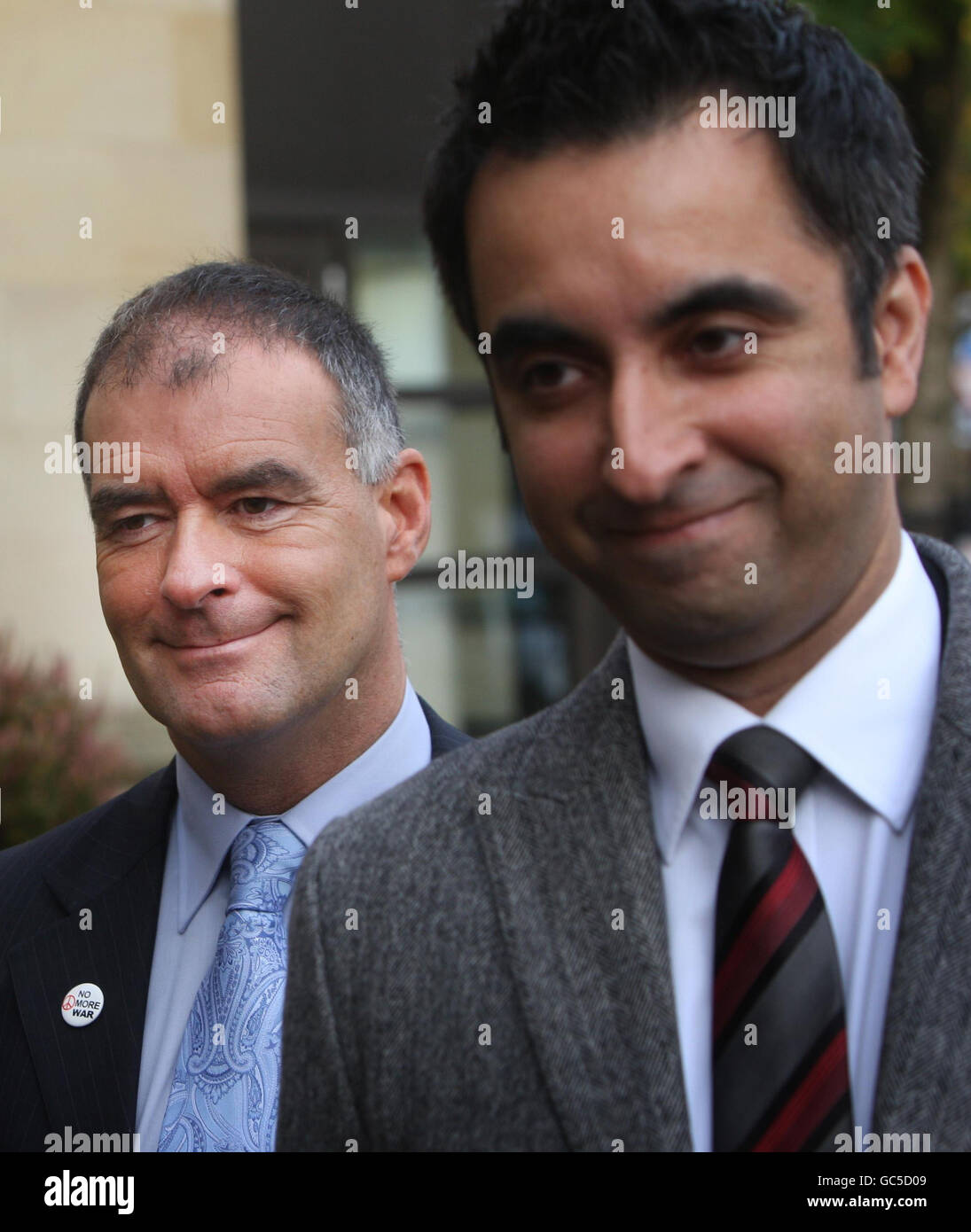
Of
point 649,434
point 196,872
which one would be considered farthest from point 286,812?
point 649,434

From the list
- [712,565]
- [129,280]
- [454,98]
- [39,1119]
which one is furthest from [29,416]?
[712,565]

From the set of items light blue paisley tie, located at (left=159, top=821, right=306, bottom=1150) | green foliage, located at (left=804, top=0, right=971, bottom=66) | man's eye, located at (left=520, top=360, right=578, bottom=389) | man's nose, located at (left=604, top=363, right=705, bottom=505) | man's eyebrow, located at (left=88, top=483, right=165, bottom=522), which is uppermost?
green foliage, located at (left=804, top=0, right=971, bottom=66)

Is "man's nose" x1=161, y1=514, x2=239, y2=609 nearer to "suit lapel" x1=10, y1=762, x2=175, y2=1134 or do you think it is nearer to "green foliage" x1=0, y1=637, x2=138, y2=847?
"suit lapel" x1=10, y1=762, x2=175, y2=1134

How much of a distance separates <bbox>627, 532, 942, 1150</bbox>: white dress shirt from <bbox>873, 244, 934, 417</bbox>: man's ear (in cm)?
21

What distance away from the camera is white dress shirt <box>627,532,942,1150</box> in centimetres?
170

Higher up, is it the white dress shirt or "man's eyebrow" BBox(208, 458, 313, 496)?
"man's eyebrow" BBox(208, 458, 313, 496)

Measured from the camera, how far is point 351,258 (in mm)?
9242

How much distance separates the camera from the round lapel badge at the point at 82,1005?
273cm

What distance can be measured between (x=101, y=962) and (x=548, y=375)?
63.7 inches

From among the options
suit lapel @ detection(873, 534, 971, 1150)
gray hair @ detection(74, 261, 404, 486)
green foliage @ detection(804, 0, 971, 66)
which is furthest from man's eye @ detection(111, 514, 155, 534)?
green foliage @ detection(804, 0, 971, 66)

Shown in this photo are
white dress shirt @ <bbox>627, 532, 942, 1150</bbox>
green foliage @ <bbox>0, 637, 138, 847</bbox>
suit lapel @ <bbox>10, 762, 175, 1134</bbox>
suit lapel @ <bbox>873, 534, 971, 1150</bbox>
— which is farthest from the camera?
green foliage @ <bbox>0, 637, 138, 847</bbox>

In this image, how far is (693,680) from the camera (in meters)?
1.81

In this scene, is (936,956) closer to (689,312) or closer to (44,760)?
(689,312)

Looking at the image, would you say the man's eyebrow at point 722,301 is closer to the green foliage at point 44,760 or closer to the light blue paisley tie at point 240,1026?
the light blue paisley tie at point 240,1026
